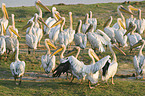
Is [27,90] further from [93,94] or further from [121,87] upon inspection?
[121,87]

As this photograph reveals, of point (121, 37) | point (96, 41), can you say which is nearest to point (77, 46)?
point (96, 41)

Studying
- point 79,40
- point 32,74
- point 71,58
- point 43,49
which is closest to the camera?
point 71,58

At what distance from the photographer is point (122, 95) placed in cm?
785

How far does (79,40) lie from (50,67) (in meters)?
3.34

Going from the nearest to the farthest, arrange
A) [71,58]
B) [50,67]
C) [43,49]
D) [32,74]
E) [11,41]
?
[71,58], [50,67], [32,74], [11,41], [43,49]

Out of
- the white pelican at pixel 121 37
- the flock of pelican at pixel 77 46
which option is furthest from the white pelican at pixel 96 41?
the white pelican at pixel 121 37

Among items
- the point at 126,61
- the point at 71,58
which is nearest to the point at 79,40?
the point at 126,61

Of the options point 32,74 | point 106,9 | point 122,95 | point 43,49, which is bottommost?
point 122,95

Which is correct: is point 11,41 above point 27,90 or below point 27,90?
above

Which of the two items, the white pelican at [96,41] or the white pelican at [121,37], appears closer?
the white pelican at [96,41]

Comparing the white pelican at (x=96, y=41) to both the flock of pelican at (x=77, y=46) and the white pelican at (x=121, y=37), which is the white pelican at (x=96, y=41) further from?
the white pelican at (x=121, y=37)

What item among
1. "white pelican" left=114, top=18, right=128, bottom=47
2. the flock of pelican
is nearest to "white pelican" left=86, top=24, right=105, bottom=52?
the flock of pelican

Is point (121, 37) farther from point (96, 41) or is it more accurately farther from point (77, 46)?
point (77, 46)

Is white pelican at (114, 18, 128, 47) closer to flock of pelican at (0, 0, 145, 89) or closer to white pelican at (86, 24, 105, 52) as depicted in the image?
flock of pelican at (0, 0, 145, 89)
